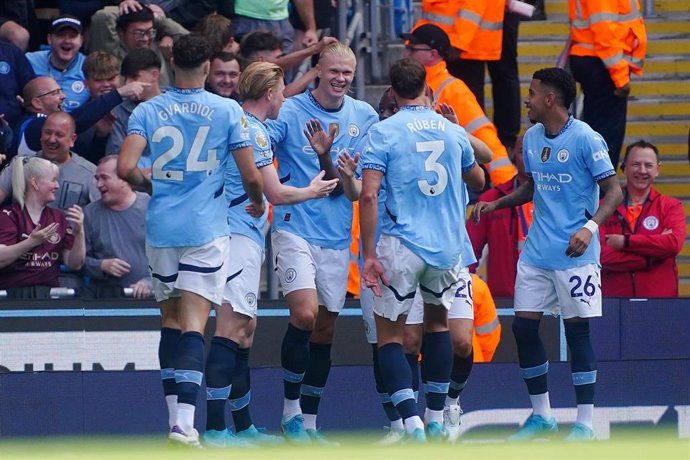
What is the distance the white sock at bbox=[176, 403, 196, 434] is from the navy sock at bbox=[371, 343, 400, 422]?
173cm

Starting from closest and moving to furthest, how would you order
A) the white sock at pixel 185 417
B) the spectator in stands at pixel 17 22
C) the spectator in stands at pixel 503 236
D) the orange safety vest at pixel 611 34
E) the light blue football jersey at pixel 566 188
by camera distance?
the white sock at pixel 185 417 → the light blue football jersey at pixel 566 188 → the spectator in stands at pixel 503 236 → the spectator in stands at pixel 17 22 → the orange safety vest at pixel 611 34

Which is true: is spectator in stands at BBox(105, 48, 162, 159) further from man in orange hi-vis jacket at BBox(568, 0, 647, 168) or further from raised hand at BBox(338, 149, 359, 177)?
man in orange hi-vis jacket at BBox(568, 0, 647, 168)

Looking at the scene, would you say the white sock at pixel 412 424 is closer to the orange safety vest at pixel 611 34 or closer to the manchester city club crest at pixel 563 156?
the manchester city club crest at pixel 563 156

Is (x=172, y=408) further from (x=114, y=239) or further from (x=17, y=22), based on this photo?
(x=17, y=22)

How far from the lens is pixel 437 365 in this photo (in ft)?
32.1

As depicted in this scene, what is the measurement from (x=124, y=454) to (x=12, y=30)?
20.4 ft

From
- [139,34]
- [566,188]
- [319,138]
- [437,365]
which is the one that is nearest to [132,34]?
[139,34]

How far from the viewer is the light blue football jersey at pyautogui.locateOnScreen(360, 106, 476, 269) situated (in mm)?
9523

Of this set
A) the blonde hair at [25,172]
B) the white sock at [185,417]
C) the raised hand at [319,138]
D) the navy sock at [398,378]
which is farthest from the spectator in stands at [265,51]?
the white sock at [185,417]

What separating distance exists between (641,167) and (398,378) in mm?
4055

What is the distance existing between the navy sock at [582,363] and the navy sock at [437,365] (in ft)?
3.59

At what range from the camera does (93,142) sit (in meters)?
12.7

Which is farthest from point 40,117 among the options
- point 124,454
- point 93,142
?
point 124,454

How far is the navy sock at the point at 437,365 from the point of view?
9.78 meters
